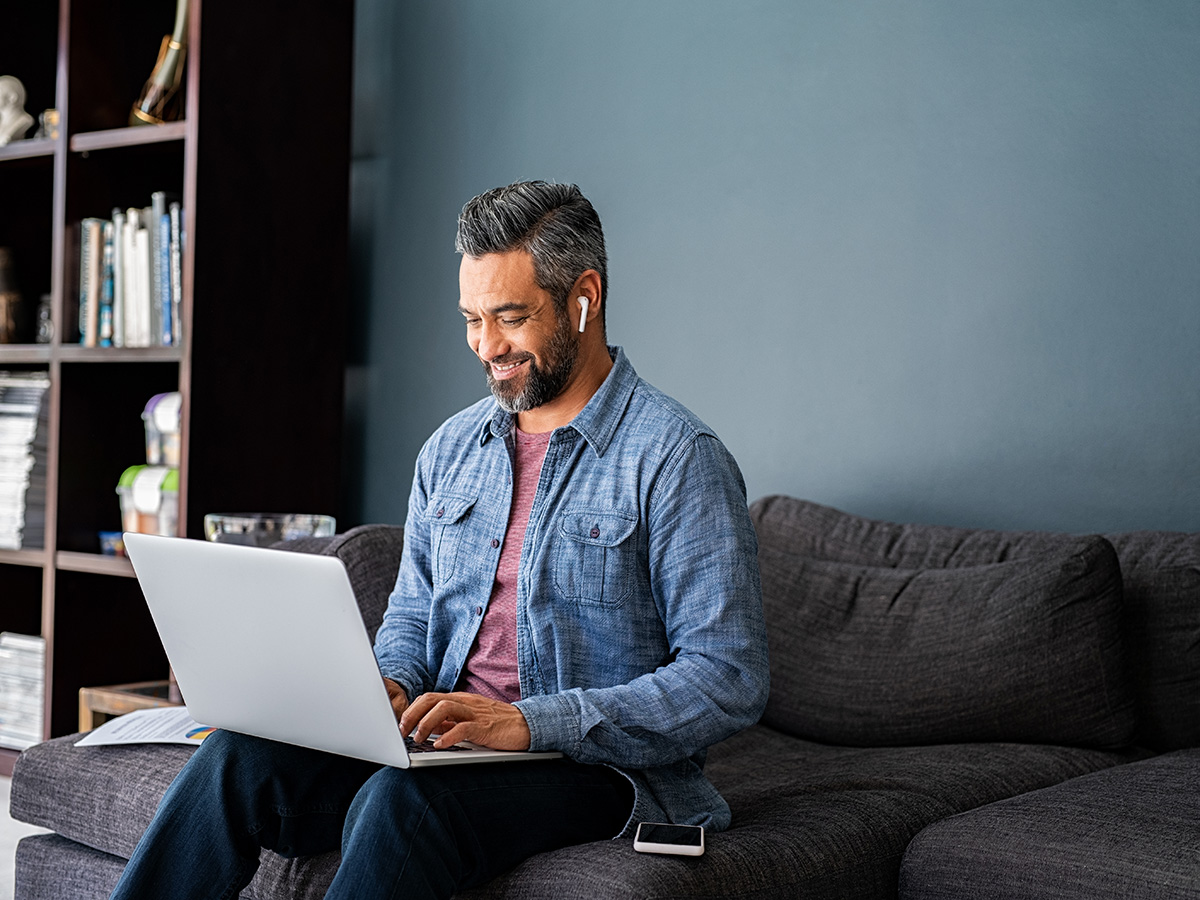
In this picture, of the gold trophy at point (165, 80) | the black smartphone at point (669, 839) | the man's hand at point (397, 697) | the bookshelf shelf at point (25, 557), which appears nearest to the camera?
the black smartphone at point (669, 839)

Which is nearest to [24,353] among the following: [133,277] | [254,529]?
[133,277]

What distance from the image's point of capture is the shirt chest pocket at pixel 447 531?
169 cm

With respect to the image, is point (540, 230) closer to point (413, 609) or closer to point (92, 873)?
point (413, 609)

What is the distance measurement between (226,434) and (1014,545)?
171 centimetres

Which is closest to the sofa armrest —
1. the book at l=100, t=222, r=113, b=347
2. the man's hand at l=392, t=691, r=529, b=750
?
the man's hand at l=392, t=691, r=529, b=750

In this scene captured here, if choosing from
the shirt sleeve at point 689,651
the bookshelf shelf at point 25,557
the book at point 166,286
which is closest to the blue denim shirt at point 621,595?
the shirt sleeve at point 689,651

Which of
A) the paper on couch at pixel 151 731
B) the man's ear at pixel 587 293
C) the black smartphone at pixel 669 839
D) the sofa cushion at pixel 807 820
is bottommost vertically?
the paper on couch at pixel 151 731

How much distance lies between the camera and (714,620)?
146 cm

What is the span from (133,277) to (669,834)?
210 centimetres

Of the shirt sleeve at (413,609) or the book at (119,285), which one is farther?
the book at (119,285)

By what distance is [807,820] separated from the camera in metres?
1.57

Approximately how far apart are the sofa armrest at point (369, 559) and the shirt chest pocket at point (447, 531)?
39cm

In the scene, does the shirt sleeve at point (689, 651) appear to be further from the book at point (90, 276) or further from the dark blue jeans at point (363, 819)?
the book at point (90, 276)

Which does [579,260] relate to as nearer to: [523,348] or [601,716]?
[523,348]
